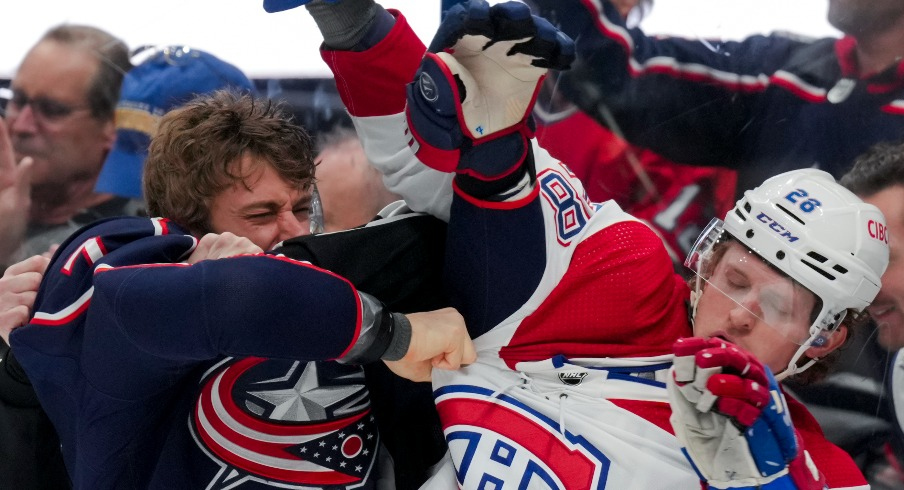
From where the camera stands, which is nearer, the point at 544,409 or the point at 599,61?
the point at 544,409

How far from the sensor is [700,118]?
1.86 metres

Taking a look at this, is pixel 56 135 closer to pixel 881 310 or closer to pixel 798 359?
pixel 798 359

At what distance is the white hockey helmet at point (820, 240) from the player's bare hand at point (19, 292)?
3.43 ft

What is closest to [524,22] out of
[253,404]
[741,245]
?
[741,245]

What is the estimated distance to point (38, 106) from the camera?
2.15 m

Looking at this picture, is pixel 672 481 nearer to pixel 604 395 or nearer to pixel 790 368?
pixel 604 395

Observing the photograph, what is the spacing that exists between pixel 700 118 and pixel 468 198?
31.3 inches

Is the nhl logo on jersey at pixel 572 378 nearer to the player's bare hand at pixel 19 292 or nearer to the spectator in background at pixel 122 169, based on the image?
the player's bare hand at pixel 19 292

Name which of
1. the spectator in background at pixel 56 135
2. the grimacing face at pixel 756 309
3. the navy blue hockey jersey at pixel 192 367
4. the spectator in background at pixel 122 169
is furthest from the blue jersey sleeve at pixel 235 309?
the spectator in background at pixel 56 135

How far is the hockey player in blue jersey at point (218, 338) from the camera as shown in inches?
42.3

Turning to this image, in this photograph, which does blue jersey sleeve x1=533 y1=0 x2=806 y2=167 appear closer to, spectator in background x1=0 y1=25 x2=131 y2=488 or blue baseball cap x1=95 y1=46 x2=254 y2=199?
blue baseball cap x1=95 y1=46 x2=254 y2=199

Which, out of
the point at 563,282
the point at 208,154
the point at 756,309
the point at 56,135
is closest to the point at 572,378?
the point at 563,282

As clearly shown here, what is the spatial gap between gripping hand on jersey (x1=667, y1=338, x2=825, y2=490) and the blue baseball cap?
4.29 ft

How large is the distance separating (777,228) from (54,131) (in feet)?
5.29
